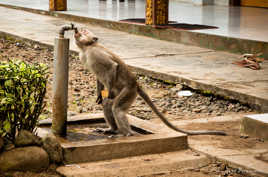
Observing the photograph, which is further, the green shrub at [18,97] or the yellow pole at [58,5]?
the yellow pole at [58,5]

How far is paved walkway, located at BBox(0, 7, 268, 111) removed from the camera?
24.8ft

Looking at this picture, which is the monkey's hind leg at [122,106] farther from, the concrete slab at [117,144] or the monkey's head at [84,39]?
the monkey's head at [84,39]

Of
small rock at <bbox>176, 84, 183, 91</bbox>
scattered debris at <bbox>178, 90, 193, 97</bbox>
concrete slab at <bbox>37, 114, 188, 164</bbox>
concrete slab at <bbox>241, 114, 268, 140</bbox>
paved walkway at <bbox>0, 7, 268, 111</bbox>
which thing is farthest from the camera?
small rock at <bbox>176, 84, 183, 91</bbox>

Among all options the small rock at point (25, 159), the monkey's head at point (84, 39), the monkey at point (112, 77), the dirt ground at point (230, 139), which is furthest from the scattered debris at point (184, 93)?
the small rock at point (25, 159)

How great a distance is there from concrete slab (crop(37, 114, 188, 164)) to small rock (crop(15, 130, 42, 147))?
27cm

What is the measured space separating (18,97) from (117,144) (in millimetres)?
938

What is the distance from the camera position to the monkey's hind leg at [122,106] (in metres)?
5.21

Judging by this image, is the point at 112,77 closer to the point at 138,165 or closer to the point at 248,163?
the point at 138,165

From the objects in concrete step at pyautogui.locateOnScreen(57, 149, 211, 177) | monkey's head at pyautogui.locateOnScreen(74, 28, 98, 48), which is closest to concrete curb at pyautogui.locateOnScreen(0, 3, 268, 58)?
concrete step at pyautogui.locateOnScreen(57, 149, 211, 177)

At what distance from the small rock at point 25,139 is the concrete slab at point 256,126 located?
7.14 feet

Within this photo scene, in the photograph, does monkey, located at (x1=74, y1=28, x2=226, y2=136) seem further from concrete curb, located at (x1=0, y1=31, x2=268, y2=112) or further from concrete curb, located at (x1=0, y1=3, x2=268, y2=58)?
concrete curb, located at (x1=0, y1=3, x2=268, y2=58)

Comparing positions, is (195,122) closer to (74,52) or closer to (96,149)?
(96,149)

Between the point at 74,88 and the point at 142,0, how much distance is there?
11.7 m

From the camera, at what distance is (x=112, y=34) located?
12.6 metres
